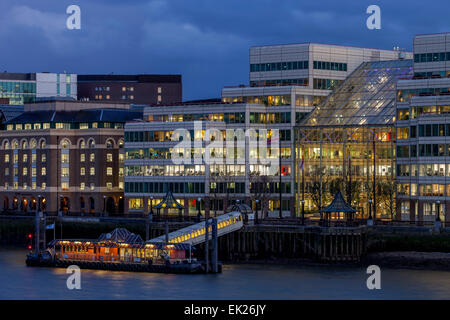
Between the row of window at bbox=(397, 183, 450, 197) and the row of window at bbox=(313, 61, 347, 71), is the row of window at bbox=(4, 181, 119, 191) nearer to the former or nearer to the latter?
the row of window at bbox=(313, 61, 347, 71)

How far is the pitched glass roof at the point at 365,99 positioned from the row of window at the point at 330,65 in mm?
2208

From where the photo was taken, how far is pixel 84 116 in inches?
7530

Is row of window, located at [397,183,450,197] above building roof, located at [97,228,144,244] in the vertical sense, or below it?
above

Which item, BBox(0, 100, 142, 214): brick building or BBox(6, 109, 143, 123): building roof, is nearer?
BBox(0, 100, 142, 214): brick building

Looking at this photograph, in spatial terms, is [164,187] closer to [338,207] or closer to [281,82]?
[281,82]

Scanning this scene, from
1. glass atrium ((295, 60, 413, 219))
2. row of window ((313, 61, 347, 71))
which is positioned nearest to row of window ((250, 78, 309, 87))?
row of window ((313, 61, 347, 71))

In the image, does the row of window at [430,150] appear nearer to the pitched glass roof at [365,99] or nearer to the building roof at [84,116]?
the pitched glass roof at [365,99]

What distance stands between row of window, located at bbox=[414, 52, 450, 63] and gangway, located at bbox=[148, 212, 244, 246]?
37645 mm

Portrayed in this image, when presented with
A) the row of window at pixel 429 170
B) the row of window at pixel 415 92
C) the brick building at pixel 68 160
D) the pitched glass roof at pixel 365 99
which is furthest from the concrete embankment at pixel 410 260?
the brick building at pixel 68 160

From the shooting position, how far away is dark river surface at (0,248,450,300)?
350 ft

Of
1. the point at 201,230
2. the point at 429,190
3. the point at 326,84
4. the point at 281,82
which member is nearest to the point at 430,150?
the point at 429,190

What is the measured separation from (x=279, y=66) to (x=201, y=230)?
50334 millimetres
